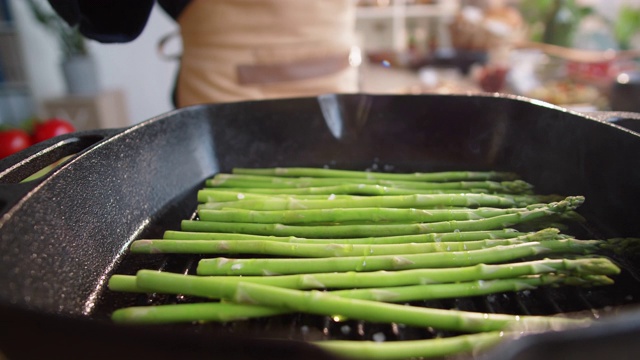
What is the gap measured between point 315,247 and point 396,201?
281 mm

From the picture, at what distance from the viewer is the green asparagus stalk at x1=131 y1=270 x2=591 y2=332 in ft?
2.33

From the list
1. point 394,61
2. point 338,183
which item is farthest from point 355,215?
point 394,61

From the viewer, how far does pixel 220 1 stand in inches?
69.7

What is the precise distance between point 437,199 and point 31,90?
4.58 m

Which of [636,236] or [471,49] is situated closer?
[636,236]

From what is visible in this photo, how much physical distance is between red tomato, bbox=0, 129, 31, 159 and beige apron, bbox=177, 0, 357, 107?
118 cm

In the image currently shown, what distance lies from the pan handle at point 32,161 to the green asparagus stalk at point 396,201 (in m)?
0.40

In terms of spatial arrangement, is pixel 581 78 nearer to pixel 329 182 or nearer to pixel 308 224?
pixel 329 182

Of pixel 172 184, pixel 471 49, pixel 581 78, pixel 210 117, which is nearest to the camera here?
pixel 172 184

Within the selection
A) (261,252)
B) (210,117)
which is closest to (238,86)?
(210,117)

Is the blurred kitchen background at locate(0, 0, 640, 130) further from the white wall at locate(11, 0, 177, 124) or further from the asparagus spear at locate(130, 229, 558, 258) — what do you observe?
the asparagus spear at locate(130, 229, 558, 258)

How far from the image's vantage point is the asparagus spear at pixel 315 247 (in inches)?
35.8

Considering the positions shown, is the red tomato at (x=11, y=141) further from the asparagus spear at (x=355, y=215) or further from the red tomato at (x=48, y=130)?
the asparagus spear at (x=355, y=215)

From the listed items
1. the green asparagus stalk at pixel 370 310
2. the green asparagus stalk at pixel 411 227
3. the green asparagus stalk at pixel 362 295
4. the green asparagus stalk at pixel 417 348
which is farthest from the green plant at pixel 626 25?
the green asparagus stalk at pixel 417 348
